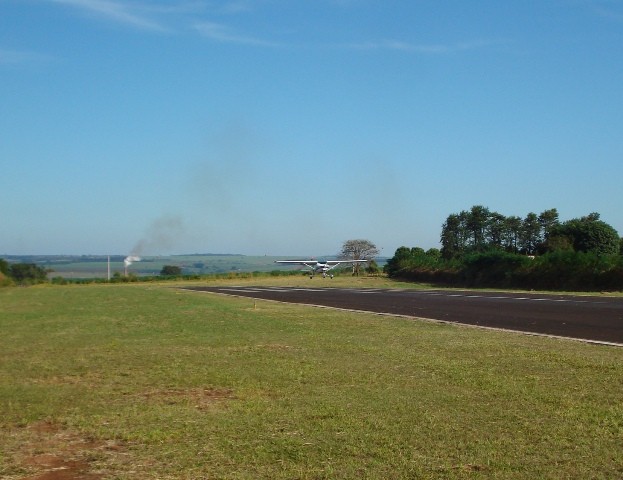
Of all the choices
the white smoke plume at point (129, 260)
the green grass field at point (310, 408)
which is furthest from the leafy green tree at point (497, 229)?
the green grass field at point (310, 408)

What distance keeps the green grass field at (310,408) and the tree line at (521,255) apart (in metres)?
24.5

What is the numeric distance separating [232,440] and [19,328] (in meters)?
11.1

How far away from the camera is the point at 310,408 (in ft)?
23.3

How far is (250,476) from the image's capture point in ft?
16.6

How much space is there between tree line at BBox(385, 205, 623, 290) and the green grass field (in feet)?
80.2

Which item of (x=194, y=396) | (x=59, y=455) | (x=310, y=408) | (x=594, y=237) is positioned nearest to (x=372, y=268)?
(x=594, y=237)

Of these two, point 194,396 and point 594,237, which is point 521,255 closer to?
point 594,237

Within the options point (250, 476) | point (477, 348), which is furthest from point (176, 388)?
point (477, 348)

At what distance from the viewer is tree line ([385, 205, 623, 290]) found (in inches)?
1421

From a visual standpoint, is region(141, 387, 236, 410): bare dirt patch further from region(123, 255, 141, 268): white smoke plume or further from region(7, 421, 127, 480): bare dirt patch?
region(123, 255, 141, 268): white smoke plume

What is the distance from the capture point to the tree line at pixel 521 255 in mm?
36094

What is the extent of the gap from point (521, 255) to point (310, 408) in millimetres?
37620

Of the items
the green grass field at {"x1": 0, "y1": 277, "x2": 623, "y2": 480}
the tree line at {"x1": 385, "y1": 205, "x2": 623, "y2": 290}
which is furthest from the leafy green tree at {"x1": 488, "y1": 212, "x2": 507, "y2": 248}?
the green grass field at {"x1": 0, "y1": 277, "x2": 623, "y2": 480}

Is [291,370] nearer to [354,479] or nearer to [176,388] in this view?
[176,388]
